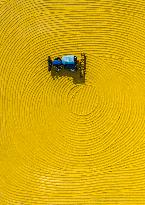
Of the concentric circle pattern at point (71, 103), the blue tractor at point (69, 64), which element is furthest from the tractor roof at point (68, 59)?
the concentric circle pattern at point (71, 103)

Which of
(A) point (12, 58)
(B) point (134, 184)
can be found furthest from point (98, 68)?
(B) point (134, 184)

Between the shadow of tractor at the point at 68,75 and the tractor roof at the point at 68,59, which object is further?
the shadow of tractor at the point at 68,75

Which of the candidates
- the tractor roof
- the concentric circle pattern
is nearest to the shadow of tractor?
the concentric circle pattern

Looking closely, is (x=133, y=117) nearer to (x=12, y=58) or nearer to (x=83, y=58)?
(x=83, y=58)

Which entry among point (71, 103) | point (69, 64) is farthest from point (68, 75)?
point (71, 103)

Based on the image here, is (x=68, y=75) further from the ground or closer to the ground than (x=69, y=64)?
closer to the ground

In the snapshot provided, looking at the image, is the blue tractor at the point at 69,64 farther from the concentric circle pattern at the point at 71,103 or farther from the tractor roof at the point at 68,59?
the concentric circle pattern at the point at 71,103

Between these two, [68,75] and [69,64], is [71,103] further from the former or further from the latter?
[69,64]
